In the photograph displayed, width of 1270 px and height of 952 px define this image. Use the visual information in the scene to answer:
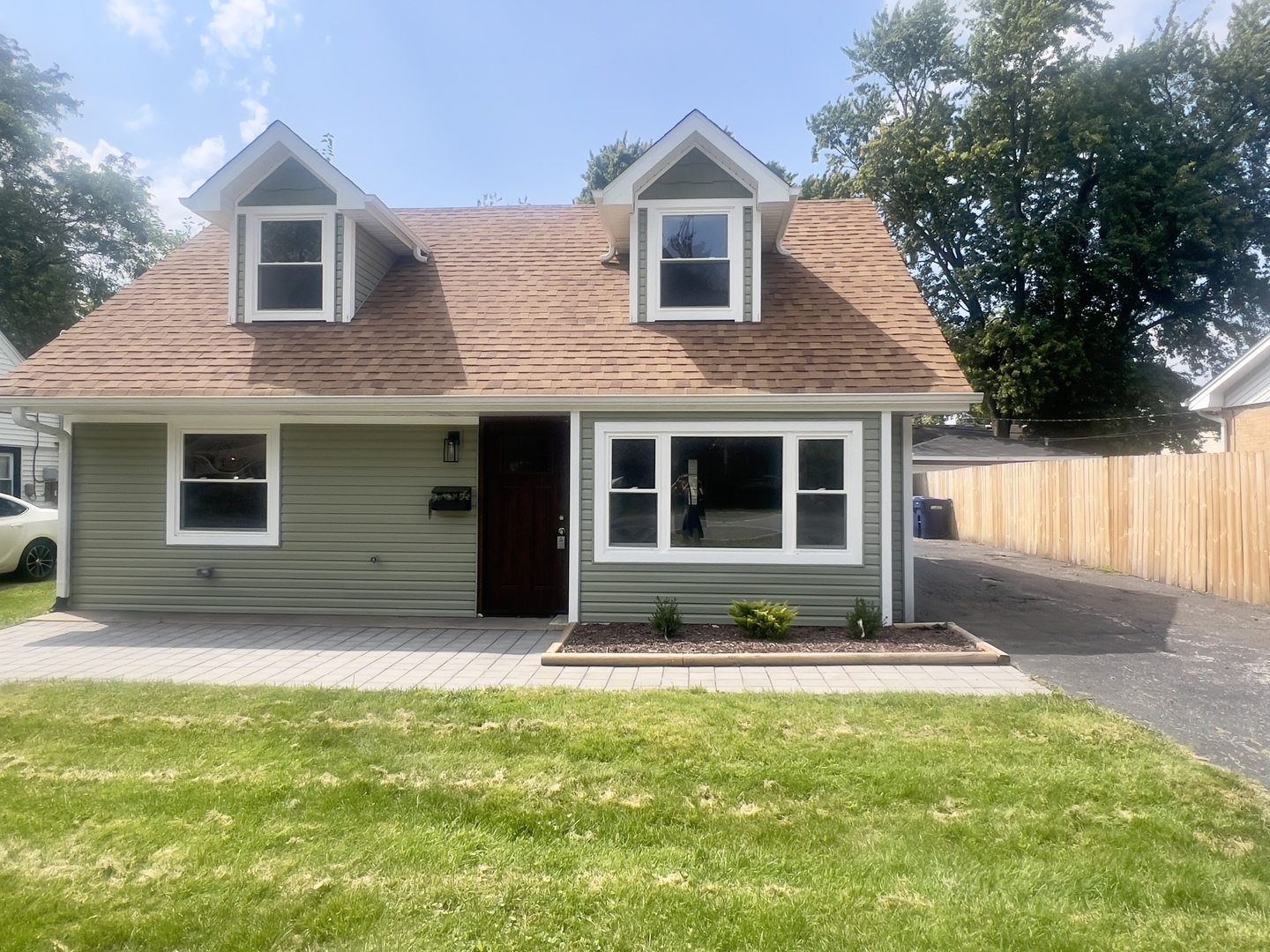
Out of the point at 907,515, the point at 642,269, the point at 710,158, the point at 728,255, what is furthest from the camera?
the point at 642,269

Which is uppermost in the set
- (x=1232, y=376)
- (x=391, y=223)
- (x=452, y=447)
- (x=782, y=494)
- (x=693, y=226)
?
(x=391, y=223)

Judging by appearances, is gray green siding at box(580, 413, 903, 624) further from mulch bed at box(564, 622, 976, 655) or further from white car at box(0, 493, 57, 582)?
white car at box(0, 493, 57, 582)

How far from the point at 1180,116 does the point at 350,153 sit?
96.9 feet

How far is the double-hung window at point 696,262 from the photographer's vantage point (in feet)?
30.3

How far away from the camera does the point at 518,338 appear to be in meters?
9.27

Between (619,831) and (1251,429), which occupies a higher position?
(1251,429)

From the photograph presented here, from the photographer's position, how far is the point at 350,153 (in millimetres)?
14797

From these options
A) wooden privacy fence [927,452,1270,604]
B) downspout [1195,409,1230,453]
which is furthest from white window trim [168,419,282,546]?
downspout [1195,409,1230,453]

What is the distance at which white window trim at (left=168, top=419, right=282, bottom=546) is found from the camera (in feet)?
29.5

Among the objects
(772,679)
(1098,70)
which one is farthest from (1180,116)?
(772,679)

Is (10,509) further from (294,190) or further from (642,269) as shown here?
(642,269)

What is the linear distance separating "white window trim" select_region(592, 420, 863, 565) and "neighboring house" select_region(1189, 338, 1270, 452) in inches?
456

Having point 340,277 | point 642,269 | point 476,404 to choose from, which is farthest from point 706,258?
point 340,277

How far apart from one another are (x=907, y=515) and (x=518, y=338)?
198 inches
